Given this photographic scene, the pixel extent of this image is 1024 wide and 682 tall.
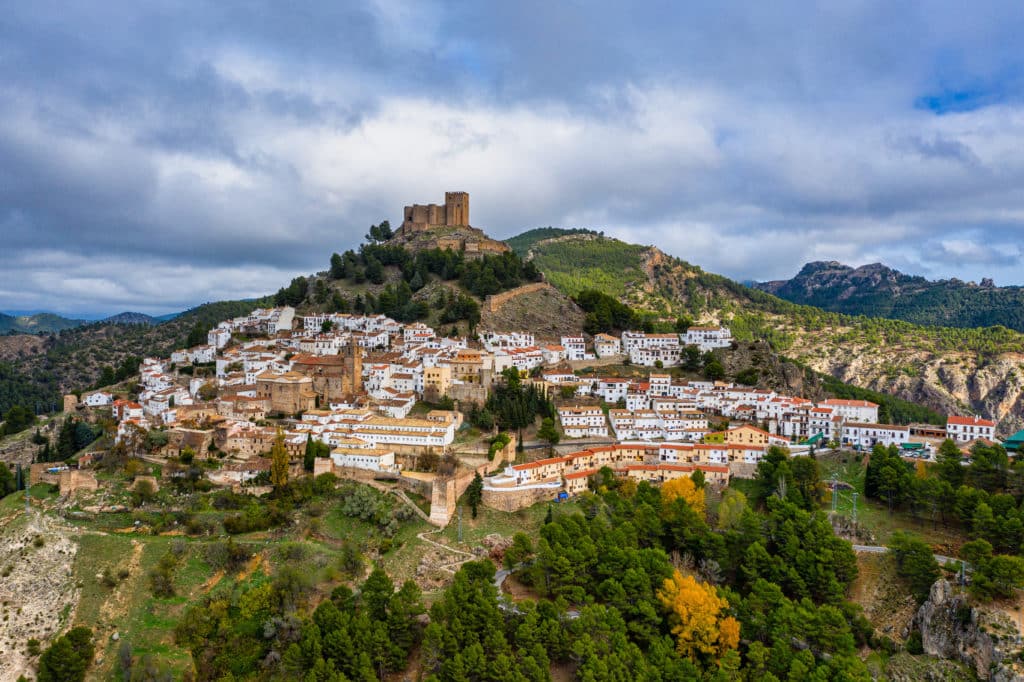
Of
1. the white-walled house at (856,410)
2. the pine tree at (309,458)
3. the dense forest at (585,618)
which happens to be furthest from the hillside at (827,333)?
the pine tree at (309,458)

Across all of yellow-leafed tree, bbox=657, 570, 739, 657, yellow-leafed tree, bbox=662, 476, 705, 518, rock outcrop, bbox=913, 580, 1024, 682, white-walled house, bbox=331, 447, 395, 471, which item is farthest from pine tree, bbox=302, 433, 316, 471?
rock outcrop, bbox=913, 580, 1024, 682

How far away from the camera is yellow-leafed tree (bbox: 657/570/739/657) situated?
26812 millimetres

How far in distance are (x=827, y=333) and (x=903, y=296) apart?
58.6 m

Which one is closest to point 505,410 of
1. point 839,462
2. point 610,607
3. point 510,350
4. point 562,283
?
point 510,350

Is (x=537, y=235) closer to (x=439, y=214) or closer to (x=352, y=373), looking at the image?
(x=439, y=214)

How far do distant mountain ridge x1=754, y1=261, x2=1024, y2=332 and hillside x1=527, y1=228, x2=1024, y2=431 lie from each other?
32.5m

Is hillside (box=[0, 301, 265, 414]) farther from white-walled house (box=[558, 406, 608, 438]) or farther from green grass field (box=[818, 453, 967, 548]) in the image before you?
green grass field (box=[818, 453, 967, 548])

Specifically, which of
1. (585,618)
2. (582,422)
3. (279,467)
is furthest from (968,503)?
(279,467)

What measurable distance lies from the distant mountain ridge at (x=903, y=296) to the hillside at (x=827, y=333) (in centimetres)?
3247

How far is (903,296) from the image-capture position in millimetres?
145125

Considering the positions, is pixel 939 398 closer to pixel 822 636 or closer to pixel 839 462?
pixel 839 462

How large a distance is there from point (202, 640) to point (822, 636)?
79.0 feet

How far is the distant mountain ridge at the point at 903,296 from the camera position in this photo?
125 m

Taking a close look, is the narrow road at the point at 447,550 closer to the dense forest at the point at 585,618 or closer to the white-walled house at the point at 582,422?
the dense forest at the point at 585,618
